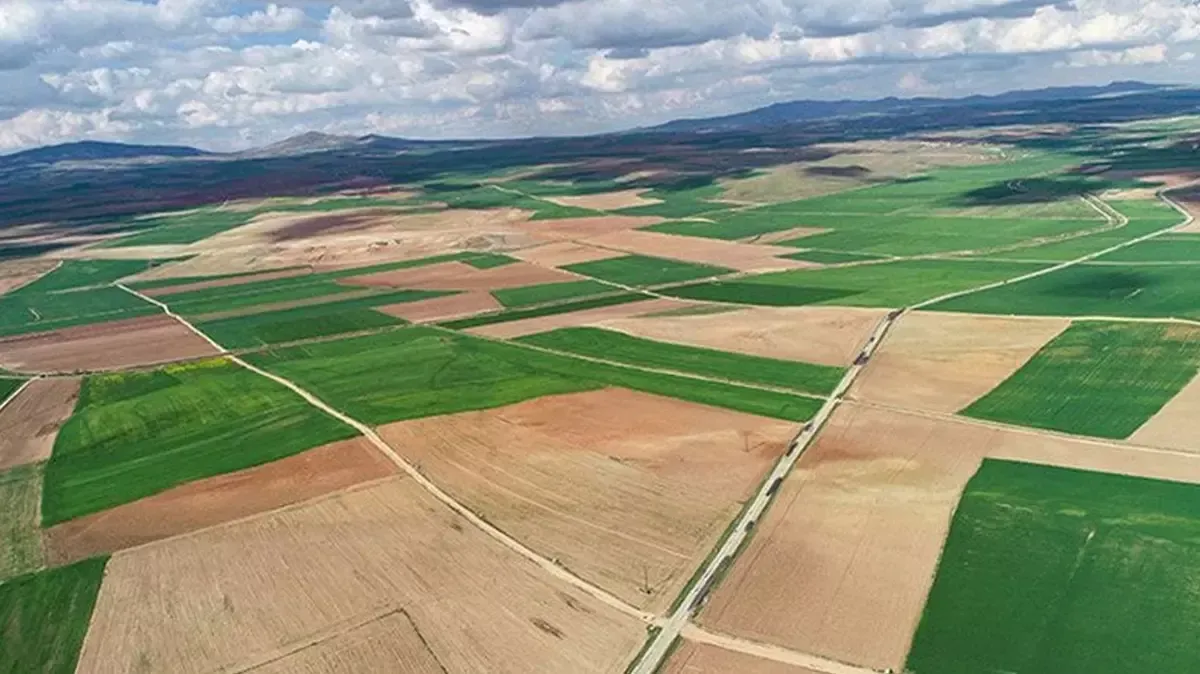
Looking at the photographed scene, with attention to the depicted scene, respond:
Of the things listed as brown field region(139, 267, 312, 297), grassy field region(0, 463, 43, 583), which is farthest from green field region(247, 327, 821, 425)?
brown field region(139, 267, 312, 297)

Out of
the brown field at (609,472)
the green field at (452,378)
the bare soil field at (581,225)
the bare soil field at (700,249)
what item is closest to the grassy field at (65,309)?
the green field at (452,378)

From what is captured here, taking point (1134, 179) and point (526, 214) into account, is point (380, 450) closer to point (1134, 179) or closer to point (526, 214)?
point (526, 214)

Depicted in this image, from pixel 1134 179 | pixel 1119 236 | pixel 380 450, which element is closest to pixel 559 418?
pixel 380 450

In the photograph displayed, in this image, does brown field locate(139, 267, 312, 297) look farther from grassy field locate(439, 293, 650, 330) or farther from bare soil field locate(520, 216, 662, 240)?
grassy field locate(439, 293, 650, 330)

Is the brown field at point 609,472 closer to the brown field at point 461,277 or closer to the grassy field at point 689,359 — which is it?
the grassy field at point 689,359

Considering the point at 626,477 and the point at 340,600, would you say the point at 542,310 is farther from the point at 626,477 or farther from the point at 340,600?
the point at 340,600

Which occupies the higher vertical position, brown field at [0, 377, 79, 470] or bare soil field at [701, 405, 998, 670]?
brown field at [0, 377, 79, 470]
